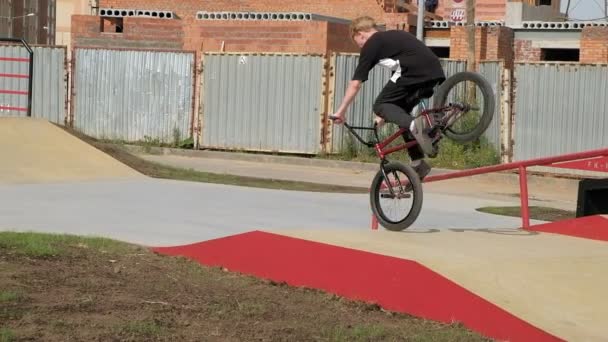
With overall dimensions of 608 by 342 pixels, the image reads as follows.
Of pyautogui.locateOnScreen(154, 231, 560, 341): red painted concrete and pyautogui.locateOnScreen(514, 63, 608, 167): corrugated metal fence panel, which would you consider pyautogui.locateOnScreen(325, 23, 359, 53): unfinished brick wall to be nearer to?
pyautogui.locateOnScreen(514, 63, 608, 167): corrugated metal fence panel

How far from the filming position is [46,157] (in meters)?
15.9

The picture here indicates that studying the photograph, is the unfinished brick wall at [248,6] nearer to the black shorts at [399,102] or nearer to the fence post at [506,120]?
the fence post at [506,120]

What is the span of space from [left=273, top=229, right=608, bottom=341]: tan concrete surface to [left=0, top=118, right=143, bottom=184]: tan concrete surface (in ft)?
25.4

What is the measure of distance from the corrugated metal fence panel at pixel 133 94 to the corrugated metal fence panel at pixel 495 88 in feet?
24.2

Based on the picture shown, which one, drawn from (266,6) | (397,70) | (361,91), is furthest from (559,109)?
(266,6)

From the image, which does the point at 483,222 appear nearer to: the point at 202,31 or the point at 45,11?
the point at 202,31

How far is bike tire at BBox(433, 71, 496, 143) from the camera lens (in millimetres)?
8883

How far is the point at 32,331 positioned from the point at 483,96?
4713mm

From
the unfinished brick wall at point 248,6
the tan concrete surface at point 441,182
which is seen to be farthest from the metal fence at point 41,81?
the unfinished brick wall at point 248,6

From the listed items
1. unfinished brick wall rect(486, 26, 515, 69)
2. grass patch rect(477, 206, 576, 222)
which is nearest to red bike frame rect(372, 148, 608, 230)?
grass patch rect(477, 206, 576, 222)

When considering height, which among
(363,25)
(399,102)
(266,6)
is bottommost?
(399,102)

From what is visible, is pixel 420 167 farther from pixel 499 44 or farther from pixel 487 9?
pixel 487 9

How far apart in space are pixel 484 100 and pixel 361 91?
14.2 metres

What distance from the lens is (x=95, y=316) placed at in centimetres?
630
